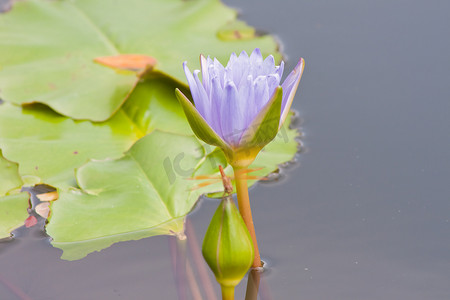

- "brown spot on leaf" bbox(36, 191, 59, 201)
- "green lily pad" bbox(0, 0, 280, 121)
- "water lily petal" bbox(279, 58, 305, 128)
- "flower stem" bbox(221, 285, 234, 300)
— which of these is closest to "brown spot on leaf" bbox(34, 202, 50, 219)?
"brown spot on leaf" bbox(36, 191, 59, 201)

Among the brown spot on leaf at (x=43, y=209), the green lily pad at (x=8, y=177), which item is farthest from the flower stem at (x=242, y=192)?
the green lily pad at (x=8, y=177)

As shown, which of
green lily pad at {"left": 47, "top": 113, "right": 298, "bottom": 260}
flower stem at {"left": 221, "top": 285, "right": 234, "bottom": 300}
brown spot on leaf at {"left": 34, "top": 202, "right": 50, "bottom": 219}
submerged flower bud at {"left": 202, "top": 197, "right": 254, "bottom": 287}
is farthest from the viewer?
brown spot on leaf at {"left": 34, "top": 202, "right": 50, "bottom": 219}

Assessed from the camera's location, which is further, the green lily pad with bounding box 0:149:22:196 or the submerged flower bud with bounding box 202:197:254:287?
the green lily pad with bounding box 0:149:22:196

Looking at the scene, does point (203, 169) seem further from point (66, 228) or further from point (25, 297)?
point (25, 297)

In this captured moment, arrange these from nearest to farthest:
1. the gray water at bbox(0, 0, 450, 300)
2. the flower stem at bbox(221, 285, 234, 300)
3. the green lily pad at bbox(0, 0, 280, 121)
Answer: the flower stem at bbox(221, 285, 234, 300), the gray water at bbox(0, 0, 450, 300), the green lily pad at bbox(0, 0, 280, 121)

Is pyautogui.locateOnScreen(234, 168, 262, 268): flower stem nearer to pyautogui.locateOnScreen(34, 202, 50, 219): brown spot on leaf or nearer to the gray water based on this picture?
the gray water

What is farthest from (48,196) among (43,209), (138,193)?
(138,193)

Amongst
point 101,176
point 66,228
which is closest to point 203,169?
point 101,176

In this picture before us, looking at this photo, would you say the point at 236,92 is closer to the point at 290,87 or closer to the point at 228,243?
the point at 290,87
